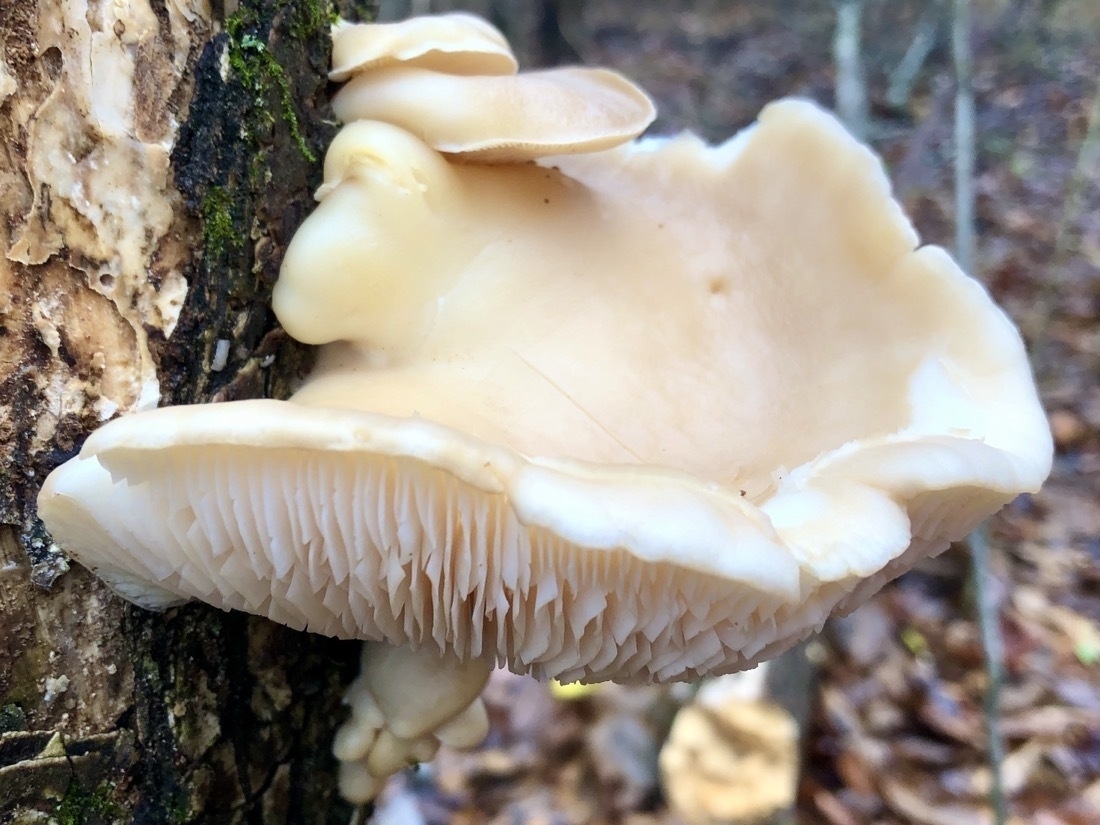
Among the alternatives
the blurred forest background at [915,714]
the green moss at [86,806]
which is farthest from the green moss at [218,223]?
the blurred forest background at [915,714]

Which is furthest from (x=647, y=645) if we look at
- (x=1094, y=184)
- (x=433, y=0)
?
(x=433, y=0)

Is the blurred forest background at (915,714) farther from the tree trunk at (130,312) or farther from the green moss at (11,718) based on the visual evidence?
the green moss at (11,718)

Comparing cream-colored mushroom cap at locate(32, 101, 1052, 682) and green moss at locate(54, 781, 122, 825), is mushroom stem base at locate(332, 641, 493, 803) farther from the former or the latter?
green moss at locate(54, 781, 122, 825)

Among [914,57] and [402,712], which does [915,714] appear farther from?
[914,57]

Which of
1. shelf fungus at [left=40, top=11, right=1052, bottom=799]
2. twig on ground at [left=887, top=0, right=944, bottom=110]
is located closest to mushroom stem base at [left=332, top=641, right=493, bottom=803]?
shelf fungus at [left=40, top=11, right=1052, bottom=799]

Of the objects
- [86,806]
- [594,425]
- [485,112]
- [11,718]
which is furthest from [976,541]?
[11,718]

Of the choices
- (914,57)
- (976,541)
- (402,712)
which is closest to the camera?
(402,712)

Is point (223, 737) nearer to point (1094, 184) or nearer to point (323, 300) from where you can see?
point (323, 300)

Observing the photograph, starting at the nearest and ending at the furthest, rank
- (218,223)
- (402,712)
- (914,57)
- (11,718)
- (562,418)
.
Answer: (11,718), (218,223), (562,418), (402,712), (914,57)
